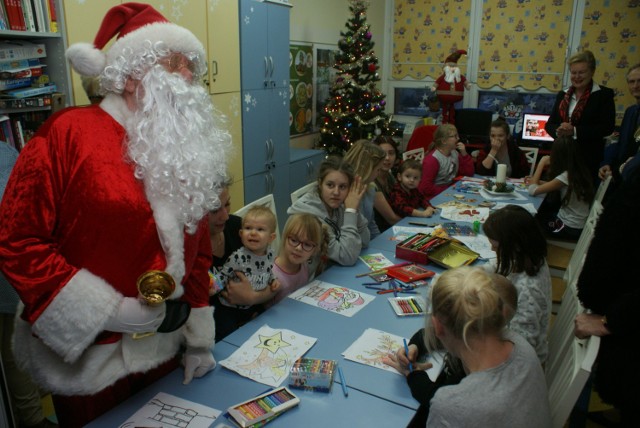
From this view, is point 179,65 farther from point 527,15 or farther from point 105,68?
point 527,15

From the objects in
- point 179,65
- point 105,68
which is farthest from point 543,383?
point 105,68

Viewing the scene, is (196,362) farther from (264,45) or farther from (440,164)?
(264,45)

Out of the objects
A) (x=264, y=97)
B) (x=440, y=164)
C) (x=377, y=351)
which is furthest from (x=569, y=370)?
(x=264, y=97)

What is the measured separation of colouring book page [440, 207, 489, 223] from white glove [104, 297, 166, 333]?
2.41 metres

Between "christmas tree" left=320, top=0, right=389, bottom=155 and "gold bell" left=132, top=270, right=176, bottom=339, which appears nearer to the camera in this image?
"gold bell" left=132, top=270, right=176, bottom=339

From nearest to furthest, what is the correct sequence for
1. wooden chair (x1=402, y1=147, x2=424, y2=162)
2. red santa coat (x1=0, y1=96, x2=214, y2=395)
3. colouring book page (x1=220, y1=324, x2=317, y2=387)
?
red santa coat (x1=0, y1=96, x2=214, y2=395), colouring book page (x1=220, y1=324, x2=317, y2=387), wooden chair (x1=402, y1=147, x2=424, y2=162)

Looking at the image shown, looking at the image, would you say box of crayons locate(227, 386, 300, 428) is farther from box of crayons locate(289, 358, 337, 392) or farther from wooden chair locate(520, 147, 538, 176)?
wooden chair locate(520, 147, 538, 176)

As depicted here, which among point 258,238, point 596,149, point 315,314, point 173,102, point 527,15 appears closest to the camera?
point 173,102

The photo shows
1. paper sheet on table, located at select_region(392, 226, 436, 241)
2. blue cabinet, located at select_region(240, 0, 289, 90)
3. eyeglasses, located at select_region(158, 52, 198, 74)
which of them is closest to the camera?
eyeglasses, located at select_region(158, 52, 198, 74)

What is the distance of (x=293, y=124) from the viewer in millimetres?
5777

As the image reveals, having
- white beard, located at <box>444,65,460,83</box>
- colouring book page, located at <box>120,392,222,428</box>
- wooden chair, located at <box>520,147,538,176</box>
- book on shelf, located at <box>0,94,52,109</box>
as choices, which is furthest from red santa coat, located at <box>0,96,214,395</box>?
white beard, located at <box>444,65,460,83</box>

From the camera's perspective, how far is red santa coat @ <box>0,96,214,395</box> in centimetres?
119

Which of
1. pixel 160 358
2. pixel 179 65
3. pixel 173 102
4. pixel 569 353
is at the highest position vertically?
pixel 179 65

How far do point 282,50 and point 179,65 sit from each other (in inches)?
131
